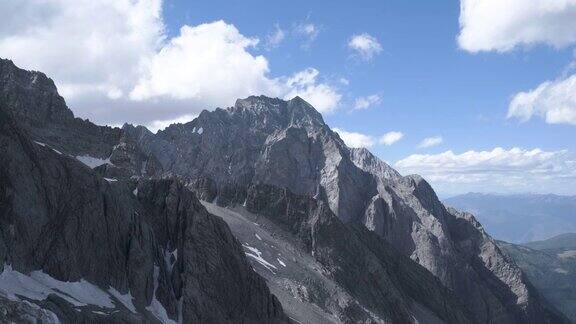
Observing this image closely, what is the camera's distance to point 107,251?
67688 millimetres

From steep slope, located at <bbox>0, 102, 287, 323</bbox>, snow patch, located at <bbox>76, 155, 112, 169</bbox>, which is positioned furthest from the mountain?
snow patch, located at <bbox>76, 155, 112, 169</bbox>

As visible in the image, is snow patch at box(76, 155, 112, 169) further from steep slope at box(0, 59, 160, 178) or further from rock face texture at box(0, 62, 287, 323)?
rock face texture at box(0, 62, 287, 323)

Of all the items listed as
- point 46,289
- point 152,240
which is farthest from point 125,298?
point 46,289

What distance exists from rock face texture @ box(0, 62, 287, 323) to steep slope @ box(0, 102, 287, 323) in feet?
0.43

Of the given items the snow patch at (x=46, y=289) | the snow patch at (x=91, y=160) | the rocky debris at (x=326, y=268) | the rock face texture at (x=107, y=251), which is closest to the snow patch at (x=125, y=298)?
the rock face texture at (x=107, y=251)

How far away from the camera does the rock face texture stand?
Result: 56156 millimetres

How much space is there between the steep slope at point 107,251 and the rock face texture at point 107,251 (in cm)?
13

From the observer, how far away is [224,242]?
83188mm

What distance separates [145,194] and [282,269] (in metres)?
30.6

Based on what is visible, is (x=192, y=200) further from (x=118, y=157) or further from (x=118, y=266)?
(x=118, y=157)

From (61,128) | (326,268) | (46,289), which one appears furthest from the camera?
(61,128)

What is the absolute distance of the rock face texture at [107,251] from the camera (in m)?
56.2

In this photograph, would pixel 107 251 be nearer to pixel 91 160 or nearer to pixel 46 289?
pixel 46 289

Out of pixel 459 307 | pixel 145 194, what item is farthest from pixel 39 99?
pixel 459 307
